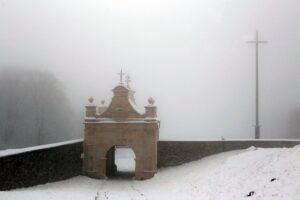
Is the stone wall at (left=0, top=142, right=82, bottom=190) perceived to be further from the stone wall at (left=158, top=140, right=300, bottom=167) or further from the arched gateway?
the stone wall at (left=158, top=140, right=300, bottom=167)

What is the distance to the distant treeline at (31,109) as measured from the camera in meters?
45.6

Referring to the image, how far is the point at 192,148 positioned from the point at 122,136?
502 cm

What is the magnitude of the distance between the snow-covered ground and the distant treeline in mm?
23602

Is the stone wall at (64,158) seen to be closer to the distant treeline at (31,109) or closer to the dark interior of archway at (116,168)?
the dark interior of archway at (116,168)

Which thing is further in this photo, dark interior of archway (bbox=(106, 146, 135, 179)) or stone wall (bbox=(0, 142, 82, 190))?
dark interior of archway (bbox=(106, 146, 135, 179))

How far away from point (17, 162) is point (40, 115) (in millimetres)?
30510

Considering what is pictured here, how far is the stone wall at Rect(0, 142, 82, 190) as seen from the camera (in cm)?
1662

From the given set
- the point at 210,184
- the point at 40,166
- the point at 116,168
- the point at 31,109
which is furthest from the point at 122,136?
the point at 31,109

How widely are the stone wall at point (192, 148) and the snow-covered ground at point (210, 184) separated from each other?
3.33 ft

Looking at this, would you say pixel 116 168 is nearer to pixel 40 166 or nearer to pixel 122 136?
pixel 122 136

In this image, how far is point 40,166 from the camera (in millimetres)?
19500

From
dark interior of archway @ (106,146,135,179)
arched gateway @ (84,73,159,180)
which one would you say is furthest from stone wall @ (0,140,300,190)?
dark interior of archway @ (106,146,135,179)

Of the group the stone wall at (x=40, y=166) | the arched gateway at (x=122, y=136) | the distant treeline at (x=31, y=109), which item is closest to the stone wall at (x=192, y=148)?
the arched gateway at (x=122, y=136)

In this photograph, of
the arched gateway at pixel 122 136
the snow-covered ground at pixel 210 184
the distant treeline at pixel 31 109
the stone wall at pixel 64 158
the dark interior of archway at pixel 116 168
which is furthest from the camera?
the distant treeline at pixel 31 109
